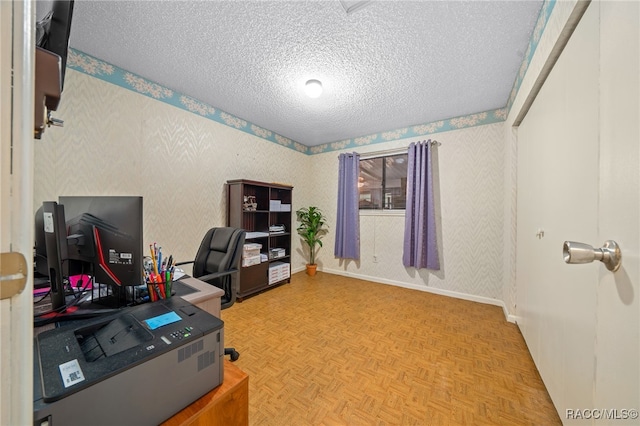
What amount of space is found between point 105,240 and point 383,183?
352 centimetres

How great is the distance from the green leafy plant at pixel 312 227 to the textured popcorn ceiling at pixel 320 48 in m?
1.88

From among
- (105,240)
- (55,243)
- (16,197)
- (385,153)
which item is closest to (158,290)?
(105,240)

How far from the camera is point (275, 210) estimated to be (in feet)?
11.7

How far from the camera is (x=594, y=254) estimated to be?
0.63 m

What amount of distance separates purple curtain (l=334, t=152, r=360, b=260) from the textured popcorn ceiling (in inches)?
46.9

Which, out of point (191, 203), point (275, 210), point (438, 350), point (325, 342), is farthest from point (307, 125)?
point (438, 350)

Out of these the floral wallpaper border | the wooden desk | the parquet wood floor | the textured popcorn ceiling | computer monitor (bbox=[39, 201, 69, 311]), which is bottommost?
the parquet wood floor

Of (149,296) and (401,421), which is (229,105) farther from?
(401,421)

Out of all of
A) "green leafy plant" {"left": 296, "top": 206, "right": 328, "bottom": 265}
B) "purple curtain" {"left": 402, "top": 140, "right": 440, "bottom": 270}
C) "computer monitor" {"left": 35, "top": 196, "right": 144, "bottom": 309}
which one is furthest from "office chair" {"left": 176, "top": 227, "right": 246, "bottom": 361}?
"purple curtain" {"left": 402, "top": 140, "right": 440, "bottom": 270}

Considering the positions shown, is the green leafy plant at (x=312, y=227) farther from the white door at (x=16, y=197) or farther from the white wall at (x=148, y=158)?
the white door at (x=16, y=197)

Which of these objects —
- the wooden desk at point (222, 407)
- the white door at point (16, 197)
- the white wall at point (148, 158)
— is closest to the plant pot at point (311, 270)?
the white wall at point (148, 158)

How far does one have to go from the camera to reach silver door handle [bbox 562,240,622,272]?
623 millimetres

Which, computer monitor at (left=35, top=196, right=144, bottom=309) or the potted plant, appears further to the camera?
the potted plant

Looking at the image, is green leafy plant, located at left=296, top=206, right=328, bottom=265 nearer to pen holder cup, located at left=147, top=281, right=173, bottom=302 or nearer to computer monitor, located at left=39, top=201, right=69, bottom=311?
pen holder cup, located at left=147, top=281, right=173, bottom=302
